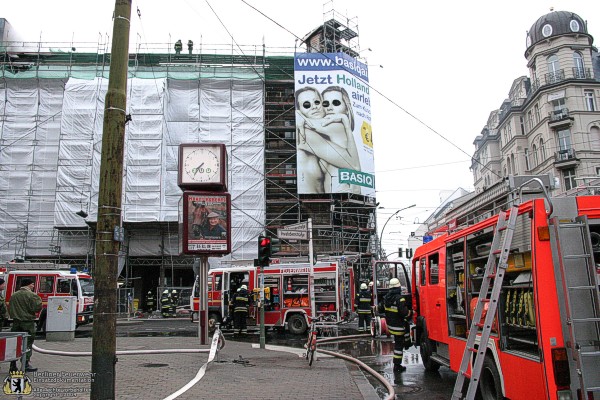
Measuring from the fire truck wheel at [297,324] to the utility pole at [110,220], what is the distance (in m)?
12.5

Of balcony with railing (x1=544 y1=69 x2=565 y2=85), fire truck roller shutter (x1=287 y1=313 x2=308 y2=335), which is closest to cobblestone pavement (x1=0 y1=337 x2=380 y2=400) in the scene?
fire truck roller shutter (x1=287 y1=313 x2=308 y2=335)

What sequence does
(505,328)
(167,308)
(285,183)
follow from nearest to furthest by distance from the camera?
(505,328) < (167,308) < (285,183)

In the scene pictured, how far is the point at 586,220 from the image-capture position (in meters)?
4.63

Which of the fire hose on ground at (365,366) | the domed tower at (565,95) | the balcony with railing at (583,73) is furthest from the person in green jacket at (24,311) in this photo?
the balcony with railing at (583,73)

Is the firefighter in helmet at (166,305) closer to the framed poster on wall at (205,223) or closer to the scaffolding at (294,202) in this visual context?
the scaffolding at (294,202)

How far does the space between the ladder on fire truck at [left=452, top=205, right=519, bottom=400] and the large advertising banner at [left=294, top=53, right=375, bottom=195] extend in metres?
23.3

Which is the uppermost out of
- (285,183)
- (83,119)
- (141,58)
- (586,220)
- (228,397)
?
(141,58)

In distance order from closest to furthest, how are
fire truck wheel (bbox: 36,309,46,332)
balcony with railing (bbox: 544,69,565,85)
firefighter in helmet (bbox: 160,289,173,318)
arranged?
fire truck wheel (bbox: 36,309,46,332) → firefighter in helmet (bbox: 160,289,173,318) → balcony with railing (bbox: 544,69,565,85)

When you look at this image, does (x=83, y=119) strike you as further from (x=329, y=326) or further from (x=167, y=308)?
(x=329, y=326)

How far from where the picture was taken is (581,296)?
4.54m

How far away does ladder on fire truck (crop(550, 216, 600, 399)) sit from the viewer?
14.1 ft

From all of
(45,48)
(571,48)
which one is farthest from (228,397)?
(571,48)

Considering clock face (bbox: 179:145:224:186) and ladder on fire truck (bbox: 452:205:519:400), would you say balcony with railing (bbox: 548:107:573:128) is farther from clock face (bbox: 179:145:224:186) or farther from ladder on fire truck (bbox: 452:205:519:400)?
ladder on fire truck (bbox: 452:205:519:400)

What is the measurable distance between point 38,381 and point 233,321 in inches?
383
